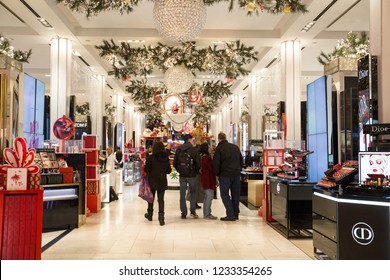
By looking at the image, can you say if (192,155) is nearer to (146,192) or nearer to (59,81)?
(146,192)

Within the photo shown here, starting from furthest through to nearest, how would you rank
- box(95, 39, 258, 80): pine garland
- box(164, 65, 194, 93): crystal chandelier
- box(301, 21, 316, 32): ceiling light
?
box(164, 65, 194, 93): crystal chandelier → box(95, 39, 258, 80): pine garland → box(301, 21, 316, 32): ceiling light

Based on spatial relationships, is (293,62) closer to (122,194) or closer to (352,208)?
(122,194)

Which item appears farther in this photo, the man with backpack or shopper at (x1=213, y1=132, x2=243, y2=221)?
the man with backpack

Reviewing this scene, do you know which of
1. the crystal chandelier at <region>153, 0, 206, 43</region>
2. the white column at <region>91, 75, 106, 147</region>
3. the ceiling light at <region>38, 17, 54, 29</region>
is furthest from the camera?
the white column at <region>91, 75, 106, 147</region>

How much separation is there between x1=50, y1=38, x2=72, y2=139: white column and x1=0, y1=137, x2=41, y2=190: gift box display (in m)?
5.98

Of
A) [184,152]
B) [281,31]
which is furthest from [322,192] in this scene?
[281,31]

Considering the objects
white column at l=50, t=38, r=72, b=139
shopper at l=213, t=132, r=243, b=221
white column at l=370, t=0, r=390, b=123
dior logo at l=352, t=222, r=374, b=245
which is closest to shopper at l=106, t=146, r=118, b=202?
white column at l=50, t=38, r=72, b=139

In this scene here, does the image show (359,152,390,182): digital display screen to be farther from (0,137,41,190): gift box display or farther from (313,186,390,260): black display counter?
(0,137,41,190): gift box display

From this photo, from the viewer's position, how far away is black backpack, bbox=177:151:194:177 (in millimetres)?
7996

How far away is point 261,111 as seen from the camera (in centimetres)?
1530

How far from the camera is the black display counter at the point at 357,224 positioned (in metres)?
3.78

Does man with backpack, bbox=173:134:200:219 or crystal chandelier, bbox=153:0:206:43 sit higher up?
crystal chandelier, bbox=153:0:206:43

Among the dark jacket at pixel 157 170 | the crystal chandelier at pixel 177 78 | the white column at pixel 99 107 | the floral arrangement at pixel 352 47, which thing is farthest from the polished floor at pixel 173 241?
the white column at pixel 99 107

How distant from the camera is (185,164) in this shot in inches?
315
